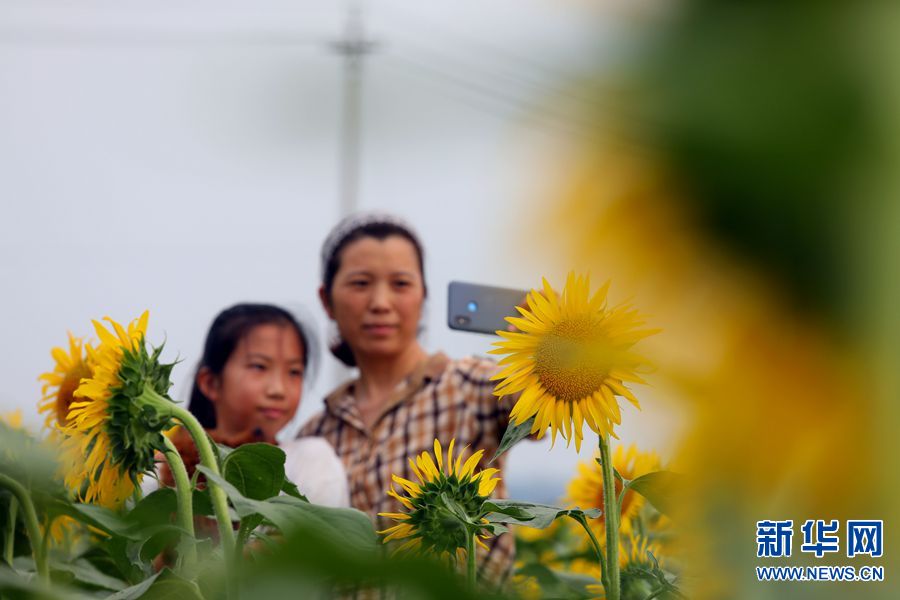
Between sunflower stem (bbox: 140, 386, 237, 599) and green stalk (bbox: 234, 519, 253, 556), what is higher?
sunflower stem (bbox: 140, 386, 237, 599)

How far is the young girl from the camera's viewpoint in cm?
169

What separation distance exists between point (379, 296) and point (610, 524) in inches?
50.6

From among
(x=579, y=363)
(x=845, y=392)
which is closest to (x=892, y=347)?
(x=845, y=392)

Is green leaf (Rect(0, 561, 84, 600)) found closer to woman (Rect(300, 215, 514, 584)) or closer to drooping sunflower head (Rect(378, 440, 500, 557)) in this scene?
drooping sunflower head (Rect(378, 440, 500, 557))

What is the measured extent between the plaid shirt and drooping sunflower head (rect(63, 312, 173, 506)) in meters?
0.96

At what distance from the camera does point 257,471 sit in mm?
525

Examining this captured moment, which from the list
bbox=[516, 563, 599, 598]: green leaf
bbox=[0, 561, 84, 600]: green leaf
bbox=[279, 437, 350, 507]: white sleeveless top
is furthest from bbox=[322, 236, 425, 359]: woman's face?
bbox=[0, 561, 84, 600]: green leaf

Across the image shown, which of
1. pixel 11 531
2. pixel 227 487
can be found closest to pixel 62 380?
pixel 11 531

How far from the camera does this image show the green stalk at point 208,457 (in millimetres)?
488

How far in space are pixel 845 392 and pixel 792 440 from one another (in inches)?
0.4

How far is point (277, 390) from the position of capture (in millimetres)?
1706

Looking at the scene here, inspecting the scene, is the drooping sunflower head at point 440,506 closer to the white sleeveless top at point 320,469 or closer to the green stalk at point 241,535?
the green stalk at point 241,535

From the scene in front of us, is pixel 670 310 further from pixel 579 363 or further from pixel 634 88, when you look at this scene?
pixel 579 363

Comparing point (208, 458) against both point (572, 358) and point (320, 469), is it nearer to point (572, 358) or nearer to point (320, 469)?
point (572, 358)
